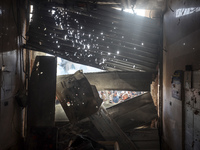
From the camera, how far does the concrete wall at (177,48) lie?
303 centimetres

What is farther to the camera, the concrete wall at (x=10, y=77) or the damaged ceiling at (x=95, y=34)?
the damaged ceiling at (x=95, y=34)

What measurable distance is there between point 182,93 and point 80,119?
3115 millimetres


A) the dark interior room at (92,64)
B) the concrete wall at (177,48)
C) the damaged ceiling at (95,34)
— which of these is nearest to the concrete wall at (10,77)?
the dark interior room at (92,64)

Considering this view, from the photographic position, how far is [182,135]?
140 inches

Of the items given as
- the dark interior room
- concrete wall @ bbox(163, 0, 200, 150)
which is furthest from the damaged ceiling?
concrete wall @ bbox(163, 0, 200, 150)

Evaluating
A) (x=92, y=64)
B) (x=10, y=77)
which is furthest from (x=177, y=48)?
(x=10, y=77)

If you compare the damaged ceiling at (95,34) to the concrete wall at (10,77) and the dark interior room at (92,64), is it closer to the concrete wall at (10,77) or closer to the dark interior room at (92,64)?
the dark interior room at (92,64)

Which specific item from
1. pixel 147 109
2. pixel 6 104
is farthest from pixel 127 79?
pixel 6 104

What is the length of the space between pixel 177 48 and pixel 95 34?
2.53 meters

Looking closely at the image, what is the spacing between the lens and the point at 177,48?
389 cm

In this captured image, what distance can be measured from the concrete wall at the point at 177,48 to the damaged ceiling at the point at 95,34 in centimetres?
72

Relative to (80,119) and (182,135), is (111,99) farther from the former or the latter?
(182,135)

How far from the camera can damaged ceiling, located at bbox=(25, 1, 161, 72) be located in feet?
15.7

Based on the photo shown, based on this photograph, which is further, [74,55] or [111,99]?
[111,99]
